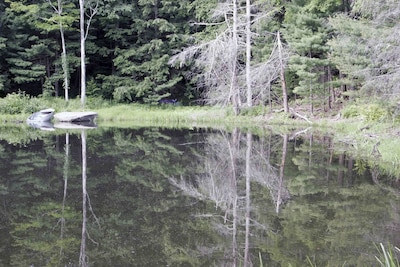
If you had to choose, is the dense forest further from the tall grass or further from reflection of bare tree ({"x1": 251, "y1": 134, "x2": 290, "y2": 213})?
the tall grass

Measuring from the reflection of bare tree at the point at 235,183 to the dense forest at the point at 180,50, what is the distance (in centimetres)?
823

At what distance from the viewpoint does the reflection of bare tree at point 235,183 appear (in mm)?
4547

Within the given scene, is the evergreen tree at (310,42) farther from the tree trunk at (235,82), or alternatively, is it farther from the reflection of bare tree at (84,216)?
the reflection of bare tree at (84,216)

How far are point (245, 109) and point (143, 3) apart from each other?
880 cm

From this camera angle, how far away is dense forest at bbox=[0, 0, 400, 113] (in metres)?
18.3

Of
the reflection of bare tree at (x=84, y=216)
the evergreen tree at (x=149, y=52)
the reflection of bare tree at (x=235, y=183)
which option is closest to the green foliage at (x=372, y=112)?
the reflection of bare tree at (x=235, y=183)

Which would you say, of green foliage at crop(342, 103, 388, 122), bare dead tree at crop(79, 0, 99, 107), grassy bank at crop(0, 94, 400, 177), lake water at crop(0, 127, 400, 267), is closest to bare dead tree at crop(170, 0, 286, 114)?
grassy bank at crop(0, 94, 400, 177)

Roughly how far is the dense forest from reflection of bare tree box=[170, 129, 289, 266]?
823cm

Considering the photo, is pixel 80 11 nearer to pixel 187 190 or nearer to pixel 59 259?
pixel 187 190

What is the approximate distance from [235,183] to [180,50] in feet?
53.9

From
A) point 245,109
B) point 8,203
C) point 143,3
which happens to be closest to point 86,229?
point 8,203

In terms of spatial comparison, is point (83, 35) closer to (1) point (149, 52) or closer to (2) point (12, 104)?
(1) point (149, 52)

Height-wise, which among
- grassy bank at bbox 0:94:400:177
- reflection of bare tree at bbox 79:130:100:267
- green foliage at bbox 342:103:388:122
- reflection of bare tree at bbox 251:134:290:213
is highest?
green foliage at bbox 342:103:388:122

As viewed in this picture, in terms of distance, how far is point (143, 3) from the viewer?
2294cm
